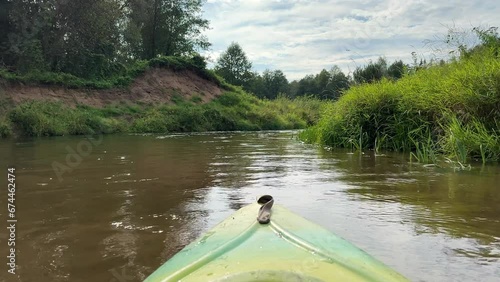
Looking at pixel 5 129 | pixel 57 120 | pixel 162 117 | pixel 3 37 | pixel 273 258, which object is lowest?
pixel 273 258

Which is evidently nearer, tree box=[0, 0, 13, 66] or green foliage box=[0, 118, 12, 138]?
green foliage box=[0, 118, 12, 138]

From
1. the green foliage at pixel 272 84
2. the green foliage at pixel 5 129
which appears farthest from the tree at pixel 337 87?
the green foliage at pixel 272 84

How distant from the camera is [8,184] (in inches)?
206

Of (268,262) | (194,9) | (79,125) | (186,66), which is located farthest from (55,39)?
(268,262)

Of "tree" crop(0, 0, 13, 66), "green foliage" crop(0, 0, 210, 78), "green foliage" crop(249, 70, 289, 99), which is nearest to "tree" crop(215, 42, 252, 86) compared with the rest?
"green foliage" crop(249, 70, 289, 99)

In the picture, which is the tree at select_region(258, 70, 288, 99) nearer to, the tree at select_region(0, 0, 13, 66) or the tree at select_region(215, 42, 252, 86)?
the tree at select_region(215, 42, 252, 86)

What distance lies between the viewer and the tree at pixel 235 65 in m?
58.2

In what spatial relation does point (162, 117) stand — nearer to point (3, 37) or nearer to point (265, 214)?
point (3, 37)

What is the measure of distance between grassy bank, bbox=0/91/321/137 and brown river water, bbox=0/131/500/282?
29.9 ft

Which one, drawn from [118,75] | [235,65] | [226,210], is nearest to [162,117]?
[118,75]

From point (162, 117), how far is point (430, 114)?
1727cm

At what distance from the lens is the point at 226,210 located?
391 centimetres

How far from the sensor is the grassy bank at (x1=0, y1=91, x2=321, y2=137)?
55.5 feet

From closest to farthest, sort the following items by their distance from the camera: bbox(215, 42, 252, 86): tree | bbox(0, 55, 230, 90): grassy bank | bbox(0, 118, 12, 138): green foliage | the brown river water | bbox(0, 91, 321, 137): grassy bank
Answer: the brown river water
bbox(0, 118, 12, 138): green foliage
bbox(0, 91, 321, 137): grassy bank
bbox(0, 55, 230, 90): grassy bank
bbox(215, 42, 252, 86): tree
